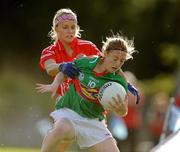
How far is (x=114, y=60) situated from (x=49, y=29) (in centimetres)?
1702

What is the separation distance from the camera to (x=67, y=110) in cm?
A: 1043

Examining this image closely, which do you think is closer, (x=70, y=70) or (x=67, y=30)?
(x=70, y=70)

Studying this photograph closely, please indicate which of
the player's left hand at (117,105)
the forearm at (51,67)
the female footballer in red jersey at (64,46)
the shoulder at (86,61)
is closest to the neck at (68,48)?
the female footballer in red jersey at (64,46)

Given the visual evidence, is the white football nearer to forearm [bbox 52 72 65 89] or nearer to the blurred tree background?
forearm [bbox 52 72 65 89]

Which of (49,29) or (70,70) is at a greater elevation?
(49,29)

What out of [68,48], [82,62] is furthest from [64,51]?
[82,62]

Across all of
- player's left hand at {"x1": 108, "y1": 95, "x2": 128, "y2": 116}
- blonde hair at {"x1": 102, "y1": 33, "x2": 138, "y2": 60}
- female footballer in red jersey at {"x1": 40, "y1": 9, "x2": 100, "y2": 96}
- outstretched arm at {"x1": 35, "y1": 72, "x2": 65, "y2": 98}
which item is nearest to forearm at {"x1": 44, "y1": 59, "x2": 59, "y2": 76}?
female footballer in red jersey at {"x1": 40, "y1": 9, "x2": 100, "y2": 96}

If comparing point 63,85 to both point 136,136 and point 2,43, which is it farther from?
point 2,43

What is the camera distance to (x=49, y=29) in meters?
27.2

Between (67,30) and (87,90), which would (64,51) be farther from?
(87,90)

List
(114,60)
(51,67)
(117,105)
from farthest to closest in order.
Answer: (51,67) → (114,60) → (117,105)

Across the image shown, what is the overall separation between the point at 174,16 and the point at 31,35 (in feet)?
12.9

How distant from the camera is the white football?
33.2 feet

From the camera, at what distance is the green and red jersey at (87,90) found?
33.9 ft
